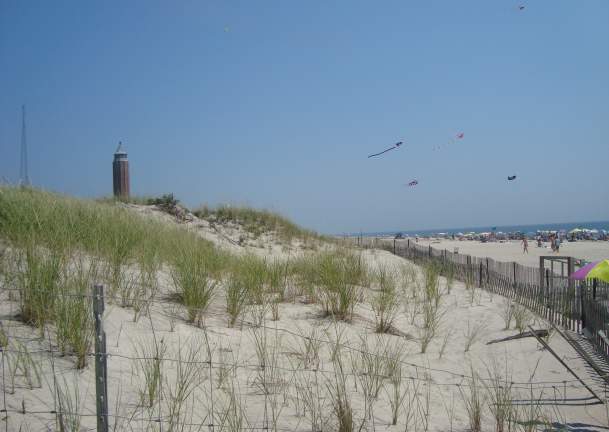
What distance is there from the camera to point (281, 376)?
4.59m

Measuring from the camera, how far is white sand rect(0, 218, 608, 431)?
11.5 feet

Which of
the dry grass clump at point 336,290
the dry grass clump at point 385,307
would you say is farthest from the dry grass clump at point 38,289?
the dry grass clump at point 385,307

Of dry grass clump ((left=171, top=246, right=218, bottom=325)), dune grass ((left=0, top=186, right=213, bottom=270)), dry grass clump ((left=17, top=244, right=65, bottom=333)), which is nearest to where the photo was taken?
dry grass clump ((left=17, top=244, right=65, bottom=333))

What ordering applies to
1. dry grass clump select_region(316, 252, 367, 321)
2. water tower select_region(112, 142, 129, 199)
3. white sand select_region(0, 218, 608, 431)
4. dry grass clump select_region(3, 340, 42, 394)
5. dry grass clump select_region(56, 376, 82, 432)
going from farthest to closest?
water tower select_region(112, 142, 129, 199) < dry grass clump select_region(316, 252, 367, 321) < white sand select_region(0, 218, 608, 431) < dry grass clump select_region(3, 340, 42, 394) < dry grass clump select_region(56, 376, 82, 432)

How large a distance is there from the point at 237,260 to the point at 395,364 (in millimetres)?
4728

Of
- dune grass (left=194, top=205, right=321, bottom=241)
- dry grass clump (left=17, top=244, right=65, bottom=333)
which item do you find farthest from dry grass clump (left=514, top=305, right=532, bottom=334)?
dune grass (left=194, top=205, right=321, bottom=241)

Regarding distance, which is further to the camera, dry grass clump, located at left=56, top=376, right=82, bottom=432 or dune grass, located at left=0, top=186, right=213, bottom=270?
dune grass, located at left=0, top=186, right=213, bottom=270

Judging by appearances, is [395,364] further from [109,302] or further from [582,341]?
[582,341]

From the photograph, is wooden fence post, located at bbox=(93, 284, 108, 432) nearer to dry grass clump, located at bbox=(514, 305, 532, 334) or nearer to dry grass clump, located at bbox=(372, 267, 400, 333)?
dry grass clump, located at bbox=(372, 267, 400, 333)

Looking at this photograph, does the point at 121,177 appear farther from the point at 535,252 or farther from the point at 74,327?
the point at 535,252

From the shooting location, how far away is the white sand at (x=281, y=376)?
349cm

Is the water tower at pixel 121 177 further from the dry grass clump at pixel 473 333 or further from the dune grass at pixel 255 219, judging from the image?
the dry grass clump at pixel 473 333

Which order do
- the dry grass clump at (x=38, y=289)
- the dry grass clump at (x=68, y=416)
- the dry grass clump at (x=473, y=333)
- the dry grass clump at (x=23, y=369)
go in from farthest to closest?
1. the dry grass clump at (x=473, y=333)
2. the dry grass clump at (x=38, y=289)
3. the dry grass clump at (x=23, y=369)
4. the dry grass clump at (x=68, y=416)

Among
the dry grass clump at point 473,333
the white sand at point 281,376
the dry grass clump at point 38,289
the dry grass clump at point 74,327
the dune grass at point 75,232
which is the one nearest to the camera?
the white sand at point 281,376
